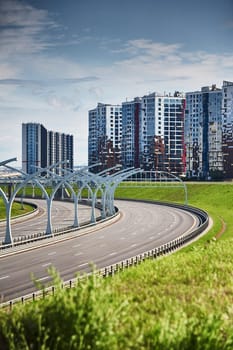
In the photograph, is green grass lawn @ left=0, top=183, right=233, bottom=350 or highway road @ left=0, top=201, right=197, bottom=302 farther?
highway road @ left=0, top=201, right=197, bottom=302

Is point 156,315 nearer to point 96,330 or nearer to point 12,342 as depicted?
point 96,330

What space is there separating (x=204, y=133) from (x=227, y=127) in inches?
514

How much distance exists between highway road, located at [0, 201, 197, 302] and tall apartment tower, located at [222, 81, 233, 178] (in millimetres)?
92611

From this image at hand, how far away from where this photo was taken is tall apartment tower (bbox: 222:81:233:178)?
178500 mm

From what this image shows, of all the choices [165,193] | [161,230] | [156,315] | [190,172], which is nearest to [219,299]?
[156,315]

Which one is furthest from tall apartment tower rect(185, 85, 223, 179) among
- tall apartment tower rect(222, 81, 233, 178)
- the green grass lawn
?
the green grass lawn

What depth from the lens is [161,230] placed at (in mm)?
73625

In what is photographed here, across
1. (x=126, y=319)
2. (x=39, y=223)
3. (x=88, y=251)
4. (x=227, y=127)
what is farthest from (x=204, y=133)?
(x=126, y=319)

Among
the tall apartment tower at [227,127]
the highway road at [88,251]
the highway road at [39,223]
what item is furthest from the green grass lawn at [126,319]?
the tall apartment tower at [227,127]

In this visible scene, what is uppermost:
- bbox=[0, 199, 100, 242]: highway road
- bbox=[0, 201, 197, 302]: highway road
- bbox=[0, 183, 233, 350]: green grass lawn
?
bbox=[0, 183, 233, 350]: green grass lawn

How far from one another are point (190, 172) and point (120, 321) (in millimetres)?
178811

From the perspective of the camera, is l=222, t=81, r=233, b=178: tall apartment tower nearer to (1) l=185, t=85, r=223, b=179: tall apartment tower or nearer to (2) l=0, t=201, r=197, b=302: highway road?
(1) l=185, t=85, r=223, b=179: tall apartment tower

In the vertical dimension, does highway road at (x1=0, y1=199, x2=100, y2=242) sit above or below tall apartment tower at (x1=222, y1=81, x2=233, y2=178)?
below

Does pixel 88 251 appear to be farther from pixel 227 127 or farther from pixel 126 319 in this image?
pixel 227 127
